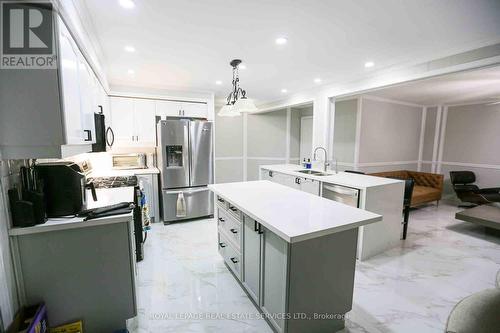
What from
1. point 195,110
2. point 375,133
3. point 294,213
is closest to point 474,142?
point 375,133

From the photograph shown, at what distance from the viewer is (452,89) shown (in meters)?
4.04

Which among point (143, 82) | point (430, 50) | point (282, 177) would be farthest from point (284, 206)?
point (143, 82)

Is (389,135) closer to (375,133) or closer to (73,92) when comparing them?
(375,133)

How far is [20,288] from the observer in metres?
1.36

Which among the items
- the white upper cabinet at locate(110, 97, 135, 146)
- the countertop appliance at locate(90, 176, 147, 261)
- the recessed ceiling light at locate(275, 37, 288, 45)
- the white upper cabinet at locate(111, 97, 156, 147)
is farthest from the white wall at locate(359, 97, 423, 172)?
the white upper cabinet at locate(110, 97, 135, 146)

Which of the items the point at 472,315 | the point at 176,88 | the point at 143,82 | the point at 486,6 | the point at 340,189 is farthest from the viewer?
the point at 176,88

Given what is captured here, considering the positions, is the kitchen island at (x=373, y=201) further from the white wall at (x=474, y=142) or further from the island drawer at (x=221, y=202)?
the white wall at (x=474, y=142)

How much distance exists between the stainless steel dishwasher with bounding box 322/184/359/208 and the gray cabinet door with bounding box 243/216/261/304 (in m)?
1.44

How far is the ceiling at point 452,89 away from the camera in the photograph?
3.26 meters

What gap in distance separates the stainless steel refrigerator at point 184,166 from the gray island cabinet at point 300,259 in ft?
6.80

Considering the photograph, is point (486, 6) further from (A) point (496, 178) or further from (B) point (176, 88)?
(A) point (496, 178)

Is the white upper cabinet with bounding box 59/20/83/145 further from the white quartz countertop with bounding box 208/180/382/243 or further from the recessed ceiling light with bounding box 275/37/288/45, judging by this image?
the recessed ceiling light with bounding box 275/37/288/45

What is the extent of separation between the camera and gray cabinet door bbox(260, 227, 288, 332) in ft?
4.71

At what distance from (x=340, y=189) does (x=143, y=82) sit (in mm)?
3583
